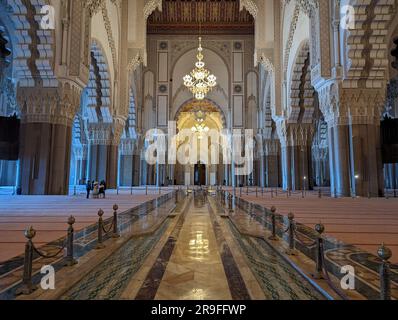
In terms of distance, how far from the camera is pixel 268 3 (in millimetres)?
13094

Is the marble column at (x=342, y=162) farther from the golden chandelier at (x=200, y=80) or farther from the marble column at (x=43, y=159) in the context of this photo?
the marble column at (x=43, y=159)

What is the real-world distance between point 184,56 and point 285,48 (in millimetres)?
8918

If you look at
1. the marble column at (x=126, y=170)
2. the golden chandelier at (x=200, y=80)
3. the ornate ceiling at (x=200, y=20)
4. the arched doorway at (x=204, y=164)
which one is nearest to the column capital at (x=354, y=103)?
the golden chandelier at (x=200, y=80)

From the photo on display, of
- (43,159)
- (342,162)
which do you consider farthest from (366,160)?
(43,159)

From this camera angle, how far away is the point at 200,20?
18.7 metres

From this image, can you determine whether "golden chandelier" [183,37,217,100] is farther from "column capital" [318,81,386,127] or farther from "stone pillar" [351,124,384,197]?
"stone pillar" [351,124,384,197]

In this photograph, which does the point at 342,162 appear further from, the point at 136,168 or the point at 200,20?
the point at 200,20

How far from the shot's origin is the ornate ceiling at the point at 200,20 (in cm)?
1852

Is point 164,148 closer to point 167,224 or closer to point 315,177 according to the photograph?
point 315,177

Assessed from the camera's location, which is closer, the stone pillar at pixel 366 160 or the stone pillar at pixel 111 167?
the stone pillar at pixel 366 160

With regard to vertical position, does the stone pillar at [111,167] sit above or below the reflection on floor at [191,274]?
above

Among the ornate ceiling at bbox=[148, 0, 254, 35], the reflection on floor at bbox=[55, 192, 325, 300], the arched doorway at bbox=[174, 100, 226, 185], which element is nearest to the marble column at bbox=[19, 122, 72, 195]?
the reflection on floor at bbox=[55, 192, 325, 300]

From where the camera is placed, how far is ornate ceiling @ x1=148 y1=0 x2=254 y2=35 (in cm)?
1852
